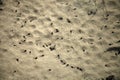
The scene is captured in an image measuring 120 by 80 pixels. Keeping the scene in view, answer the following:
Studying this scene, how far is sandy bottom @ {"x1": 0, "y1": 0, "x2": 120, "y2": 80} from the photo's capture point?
261 centimetres

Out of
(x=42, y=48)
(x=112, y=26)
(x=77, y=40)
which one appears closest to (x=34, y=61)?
(x=42, y=48)

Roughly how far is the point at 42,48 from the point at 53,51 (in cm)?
21

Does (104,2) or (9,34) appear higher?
(104,2)

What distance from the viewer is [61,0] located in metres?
2.82

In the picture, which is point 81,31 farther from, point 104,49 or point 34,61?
point 34,61

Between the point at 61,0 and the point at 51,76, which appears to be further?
the point at 61,0

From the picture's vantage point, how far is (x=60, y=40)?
2.72m

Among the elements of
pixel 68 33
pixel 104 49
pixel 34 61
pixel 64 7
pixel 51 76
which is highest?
pixel 64 7

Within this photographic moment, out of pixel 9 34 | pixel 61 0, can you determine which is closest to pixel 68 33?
pixel 61 0

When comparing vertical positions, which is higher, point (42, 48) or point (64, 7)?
point (64, 7)

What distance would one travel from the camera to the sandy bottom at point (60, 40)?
2609 millimetres

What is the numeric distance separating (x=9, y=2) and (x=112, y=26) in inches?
78.9

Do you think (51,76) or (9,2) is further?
(9,2)

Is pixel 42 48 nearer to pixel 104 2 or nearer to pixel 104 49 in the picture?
pixel 104 49
